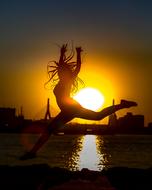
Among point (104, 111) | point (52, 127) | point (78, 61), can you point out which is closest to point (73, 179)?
point (52, 127)

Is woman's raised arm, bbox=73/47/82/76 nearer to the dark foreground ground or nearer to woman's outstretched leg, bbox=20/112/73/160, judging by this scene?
woman's outstretched leg, bbox=20/112/73/160

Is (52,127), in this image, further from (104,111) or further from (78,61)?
(78,61)

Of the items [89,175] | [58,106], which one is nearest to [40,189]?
[89,175]

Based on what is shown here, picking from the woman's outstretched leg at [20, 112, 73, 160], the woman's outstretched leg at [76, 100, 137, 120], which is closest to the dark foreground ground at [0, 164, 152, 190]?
the woman's outstretched leg at [20, 112, 73, 160]

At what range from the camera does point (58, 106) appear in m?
14.8

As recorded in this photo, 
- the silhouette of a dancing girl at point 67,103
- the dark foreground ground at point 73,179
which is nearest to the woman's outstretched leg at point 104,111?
the silhouette of a dancing girl at point 67,103

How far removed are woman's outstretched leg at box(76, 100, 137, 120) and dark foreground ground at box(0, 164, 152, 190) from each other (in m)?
3.90

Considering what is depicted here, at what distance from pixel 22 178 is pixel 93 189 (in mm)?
9064

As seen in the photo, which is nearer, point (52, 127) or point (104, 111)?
point (104, 111)

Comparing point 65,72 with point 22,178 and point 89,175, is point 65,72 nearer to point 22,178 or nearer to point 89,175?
point 89,175

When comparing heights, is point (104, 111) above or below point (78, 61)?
below

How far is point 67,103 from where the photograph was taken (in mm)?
14703

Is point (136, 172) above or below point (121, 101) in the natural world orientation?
below

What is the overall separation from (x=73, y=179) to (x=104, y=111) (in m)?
7.14
